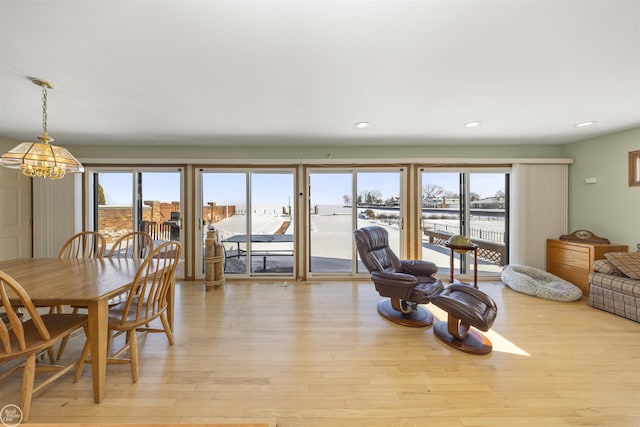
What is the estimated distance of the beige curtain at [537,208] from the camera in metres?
3.99

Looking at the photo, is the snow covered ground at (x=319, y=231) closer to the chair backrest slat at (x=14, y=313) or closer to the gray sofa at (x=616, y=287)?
the gray sofa at (x=616, y=287)

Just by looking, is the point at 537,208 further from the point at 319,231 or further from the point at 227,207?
the point at 227,207

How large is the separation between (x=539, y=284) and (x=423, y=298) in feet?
7.49

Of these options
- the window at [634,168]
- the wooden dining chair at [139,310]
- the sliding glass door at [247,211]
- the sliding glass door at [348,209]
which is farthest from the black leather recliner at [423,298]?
the window at [634,168]

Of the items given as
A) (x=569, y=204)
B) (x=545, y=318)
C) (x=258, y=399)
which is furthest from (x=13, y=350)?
(x=569, y=204)

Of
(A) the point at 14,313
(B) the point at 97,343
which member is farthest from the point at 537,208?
(A) the point at 14,313

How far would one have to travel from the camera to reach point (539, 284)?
3387mm

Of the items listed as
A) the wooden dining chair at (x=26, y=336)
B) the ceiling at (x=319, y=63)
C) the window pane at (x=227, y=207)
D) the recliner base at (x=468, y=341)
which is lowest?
the recliner base at (x=468, y=341)

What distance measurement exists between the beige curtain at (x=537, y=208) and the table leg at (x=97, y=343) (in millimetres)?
5375

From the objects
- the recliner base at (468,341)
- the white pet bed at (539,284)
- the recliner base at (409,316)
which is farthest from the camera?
the white pet bed at (539,284)

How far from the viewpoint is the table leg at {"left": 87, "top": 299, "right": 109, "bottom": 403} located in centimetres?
151

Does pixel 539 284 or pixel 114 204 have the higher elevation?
pixel 114 204

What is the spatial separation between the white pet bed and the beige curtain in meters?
0.30

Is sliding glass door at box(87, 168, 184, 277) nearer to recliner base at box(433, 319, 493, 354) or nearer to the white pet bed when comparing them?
recliner base at box(433, 319, 493, 354)
